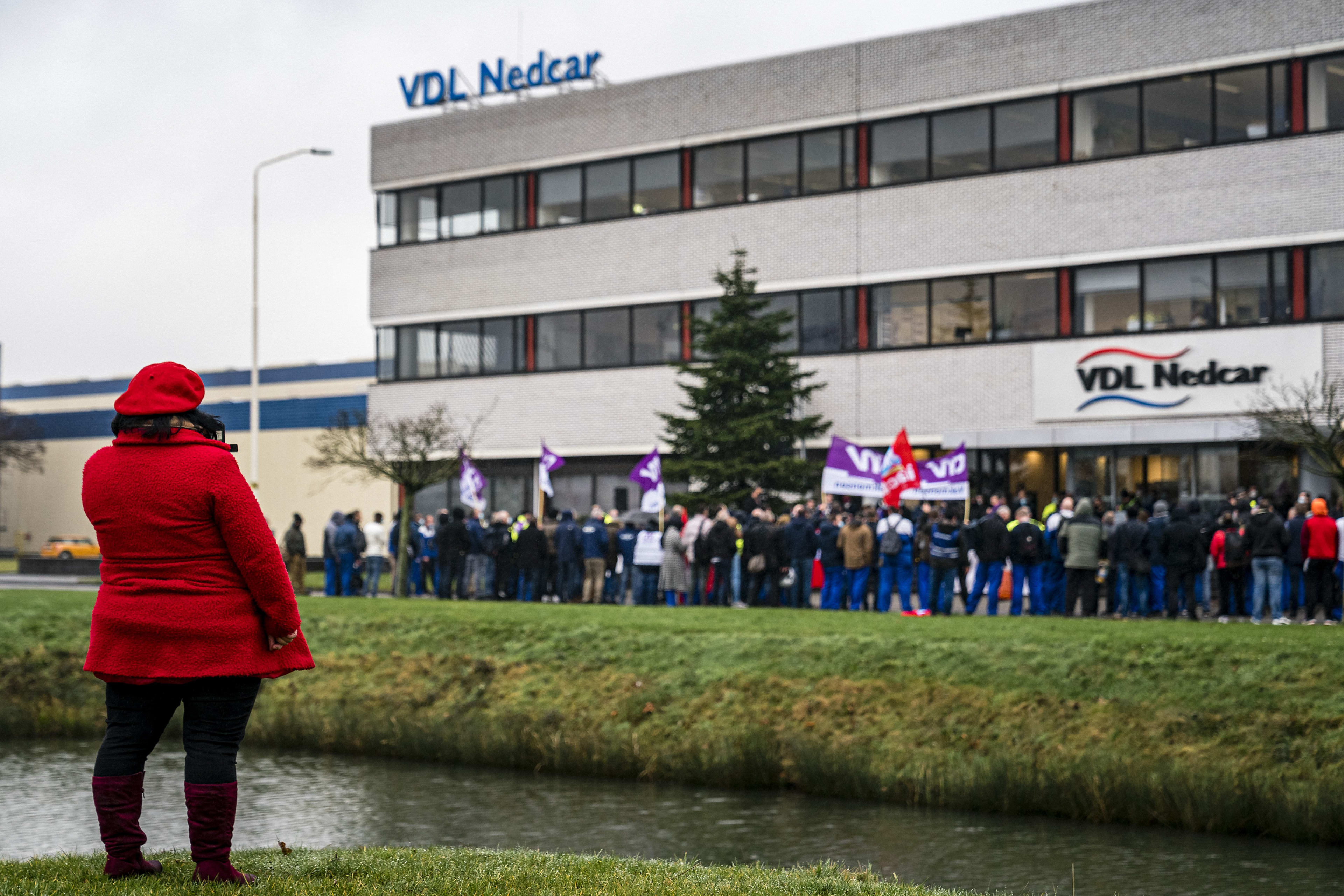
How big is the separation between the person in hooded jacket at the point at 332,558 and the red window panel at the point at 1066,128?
16.1m

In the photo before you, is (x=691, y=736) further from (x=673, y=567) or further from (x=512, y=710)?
(x=673, y=567)

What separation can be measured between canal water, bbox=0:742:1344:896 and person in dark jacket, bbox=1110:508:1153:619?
8540mm

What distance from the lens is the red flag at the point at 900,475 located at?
23.4m

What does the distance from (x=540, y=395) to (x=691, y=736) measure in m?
24.8

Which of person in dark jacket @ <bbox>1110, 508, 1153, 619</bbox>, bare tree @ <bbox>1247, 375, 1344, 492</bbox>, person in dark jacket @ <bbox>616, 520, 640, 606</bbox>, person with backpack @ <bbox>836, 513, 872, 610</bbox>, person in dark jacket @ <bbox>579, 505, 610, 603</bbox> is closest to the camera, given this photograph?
person in dark jacket @ <bbox>1110, 508, 1153, 619</bbox>

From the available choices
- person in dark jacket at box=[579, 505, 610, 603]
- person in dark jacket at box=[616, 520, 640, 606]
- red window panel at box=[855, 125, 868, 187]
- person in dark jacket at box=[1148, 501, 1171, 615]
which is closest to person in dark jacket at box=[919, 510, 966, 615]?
person in dark jacket at box=[1148, 501, 1171, 615]

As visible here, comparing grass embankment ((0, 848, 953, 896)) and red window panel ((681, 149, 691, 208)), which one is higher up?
red window panel ((681, 149, 691, 208))

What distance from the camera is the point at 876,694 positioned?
50.4 feet

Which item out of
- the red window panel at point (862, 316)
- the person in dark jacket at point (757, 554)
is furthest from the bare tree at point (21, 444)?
the person in dark jacket at point (757, 554)

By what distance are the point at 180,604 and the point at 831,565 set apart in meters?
17.8

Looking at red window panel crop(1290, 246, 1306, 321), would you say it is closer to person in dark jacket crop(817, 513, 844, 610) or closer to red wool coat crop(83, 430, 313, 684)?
person in dark jacket crop(817, 513, 844, 610)

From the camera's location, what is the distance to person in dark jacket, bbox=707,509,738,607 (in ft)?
78.3

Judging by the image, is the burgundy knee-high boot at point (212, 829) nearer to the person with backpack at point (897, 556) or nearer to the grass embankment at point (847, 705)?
the grass embankment at point (847, 705)

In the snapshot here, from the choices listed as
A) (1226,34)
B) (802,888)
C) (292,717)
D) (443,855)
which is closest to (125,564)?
(443,855)
